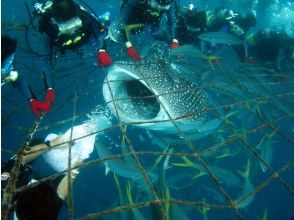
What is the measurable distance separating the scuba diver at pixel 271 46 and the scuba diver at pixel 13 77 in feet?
12.9

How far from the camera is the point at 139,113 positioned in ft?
15.0

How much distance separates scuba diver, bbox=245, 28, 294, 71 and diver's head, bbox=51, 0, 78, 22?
3517mm

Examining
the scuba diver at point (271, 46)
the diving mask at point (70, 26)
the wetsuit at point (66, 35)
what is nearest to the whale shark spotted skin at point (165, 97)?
the wetsuit at point (66, 35)

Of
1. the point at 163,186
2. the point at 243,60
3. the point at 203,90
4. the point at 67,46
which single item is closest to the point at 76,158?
the point at 163,186

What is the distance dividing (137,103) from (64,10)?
5.43ft

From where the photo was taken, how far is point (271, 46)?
6.07m

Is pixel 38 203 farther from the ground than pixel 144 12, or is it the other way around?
pixel 144 12

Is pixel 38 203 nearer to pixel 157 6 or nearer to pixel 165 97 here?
pixel 165 97

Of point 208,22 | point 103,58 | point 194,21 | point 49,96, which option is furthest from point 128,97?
point 208,22

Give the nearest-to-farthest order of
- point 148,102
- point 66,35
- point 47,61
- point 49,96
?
point 66,35 → point 49,96 → point 47,61 → point 148,102

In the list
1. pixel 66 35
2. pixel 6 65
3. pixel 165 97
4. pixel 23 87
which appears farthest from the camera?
pixel 23 87

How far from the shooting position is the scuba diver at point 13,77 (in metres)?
2.99

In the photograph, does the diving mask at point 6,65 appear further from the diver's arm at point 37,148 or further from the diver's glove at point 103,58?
the diver's glove at point 103,58

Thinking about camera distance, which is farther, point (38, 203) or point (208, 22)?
point (208, 22)
